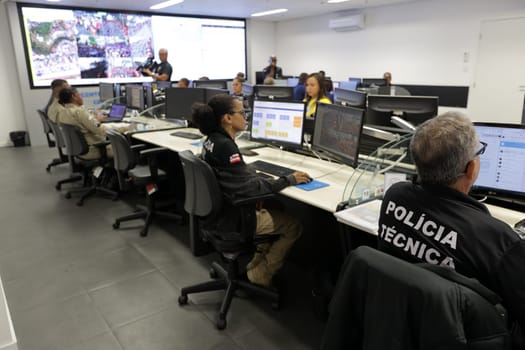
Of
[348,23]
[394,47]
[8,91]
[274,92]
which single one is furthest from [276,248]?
[348,23]

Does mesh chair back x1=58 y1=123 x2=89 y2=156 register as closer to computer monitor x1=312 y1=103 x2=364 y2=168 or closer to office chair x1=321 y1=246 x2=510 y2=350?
computer monitor x1=312 y1=103 x2=364 y2=168

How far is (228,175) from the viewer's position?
2074 millimetres

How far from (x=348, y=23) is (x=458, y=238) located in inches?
327

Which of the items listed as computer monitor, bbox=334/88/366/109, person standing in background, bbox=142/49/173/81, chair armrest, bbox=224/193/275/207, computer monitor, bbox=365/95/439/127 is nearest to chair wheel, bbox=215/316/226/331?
chair armrest, bbox=224/193/275/207

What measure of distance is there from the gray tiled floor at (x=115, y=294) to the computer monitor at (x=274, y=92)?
4.87ft

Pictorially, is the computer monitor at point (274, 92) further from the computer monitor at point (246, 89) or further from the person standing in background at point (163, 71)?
the person standing in background at point (163, 71)

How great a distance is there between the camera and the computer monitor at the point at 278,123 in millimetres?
2758

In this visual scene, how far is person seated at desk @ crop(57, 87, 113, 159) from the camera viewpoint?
3.93 m

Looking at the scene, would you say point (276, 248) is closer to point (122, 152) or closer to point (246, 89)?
point (122, 152)

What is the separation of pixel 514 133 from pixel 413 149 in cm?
79

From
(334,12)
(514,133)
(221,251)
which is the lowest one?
(221,251)

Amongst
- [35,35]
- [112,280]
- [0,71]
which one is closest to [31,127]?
[0,71]

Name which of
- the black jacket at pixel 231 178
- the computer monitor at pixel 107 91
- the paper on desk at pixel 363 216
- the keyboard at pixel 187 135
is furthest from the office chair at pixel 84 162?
the paper on desk at pixel 363 216

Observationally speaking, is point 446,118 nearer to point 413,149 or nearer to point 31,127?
point 413,149
